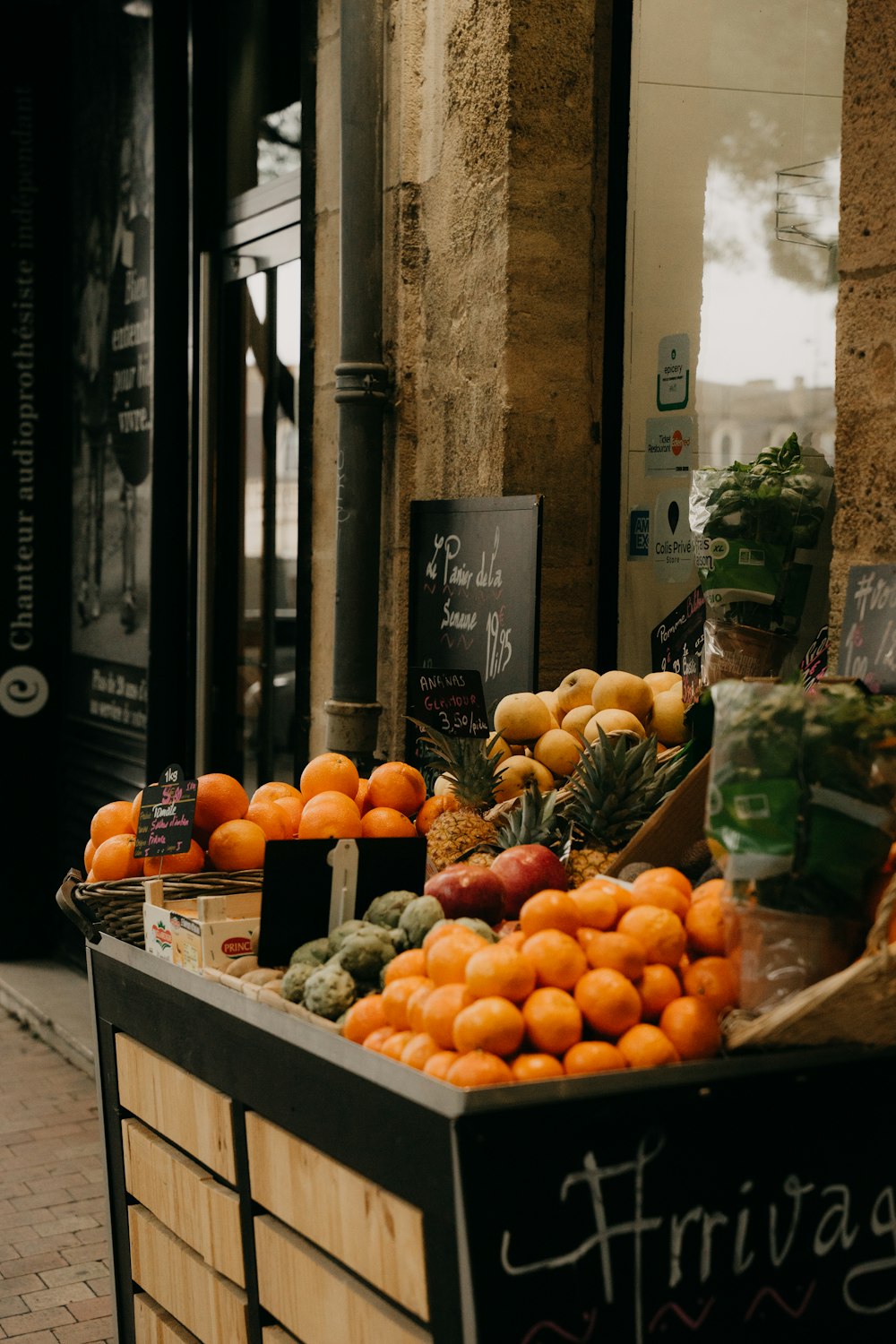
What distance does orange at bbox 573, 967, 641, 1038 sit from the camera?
7.27 feet

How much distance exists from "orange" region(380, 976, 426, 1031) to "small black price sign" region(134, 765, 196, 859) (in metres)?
0.97

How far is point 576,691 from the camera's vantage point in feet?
13.1

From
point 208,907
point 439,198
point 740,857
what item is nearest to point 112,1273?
point 208,907

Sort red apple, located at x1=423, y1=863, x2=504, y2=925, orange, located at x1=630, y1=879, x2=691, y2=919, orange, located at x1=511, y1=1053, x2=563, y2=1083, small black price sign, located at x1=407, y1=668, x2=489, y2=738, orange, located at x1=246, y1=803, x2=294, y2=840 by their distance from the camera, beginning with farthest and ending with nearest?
1. small black price sign, located at x1=407, y1=668, x2=489, y2=738
2. orange, located at x1=246, y1=803, x2=294, y2=840
3. red apple, located at x1=423, y1=863, x2=504, y2=925
4. orange, located at x1=630, y1=879, x2=691, y2=919
5. orange, located at x1=511, y1=1053, x2=563, y2=1083

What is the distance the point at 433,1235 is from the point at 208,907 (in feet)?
3.10

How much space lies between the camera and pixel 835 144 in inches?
173

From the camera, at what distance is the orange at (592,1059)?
2.13 m

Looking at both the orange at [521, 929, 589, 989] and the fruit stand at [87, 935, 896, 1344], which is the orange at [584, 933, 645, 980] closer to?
the orange at [521, 929, 589, 989]

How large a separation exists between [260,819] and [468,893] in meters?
0.93

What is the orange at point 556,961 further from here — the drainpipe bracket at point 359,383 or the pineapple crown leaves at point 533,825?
the drainpipe bracket at point 359,383

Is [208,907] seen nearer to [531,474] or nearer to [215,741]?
[531,474]

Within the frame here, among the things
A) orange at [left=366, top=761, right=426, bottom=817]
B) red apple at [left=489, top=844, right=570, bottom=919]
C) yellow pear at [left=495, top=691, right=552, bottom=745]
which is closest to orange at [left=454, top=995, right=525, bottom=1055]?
red apple at [left=489, top=844, right=570, bottom=919]

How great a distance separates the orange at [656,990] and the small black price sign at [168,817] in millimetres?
1231

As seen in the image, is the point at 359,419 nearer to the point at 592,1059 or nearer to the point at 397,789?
the point at 397,789
